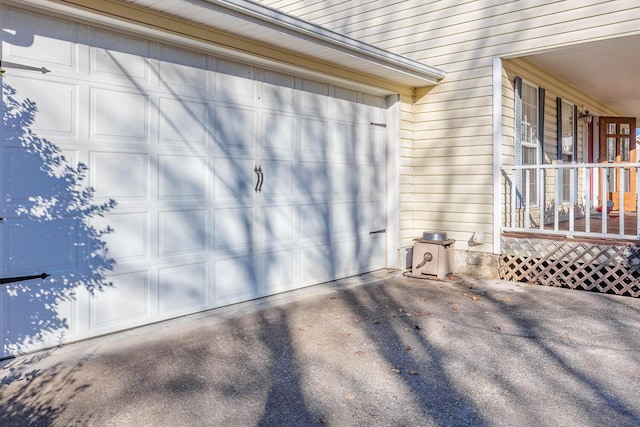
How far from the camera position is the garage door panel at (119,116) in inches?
140

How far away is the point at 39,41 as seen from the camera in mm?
3285

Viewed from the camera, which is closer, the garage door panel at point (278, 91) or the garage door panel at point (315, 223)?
the garage door panel at point (278, 91)

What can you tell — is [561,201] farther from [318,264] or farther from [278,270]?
[278,270]

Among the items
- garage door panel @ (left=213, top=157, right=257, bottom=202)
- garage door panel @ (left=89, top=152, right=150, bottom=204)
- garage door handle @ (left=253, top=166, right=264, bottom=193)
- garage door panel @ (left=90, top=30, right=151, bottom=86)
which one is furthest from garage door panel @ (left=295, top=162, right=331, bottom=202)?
garage door panel @ (left=90, top=30, right=151, bottom=86)

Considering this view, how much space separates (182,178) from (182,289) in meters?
0.96

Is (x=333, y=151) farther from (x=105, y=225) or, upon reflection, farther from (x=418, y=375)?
(x=418, y=375)

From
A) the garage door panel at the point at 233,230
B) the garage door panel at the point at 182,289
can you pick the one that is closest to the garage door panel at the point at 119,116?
the garage door panel at the point at 233,230

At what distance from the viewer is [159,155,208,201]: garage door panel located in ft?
13.1

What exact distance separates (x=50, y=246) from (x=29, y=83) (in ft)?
3.66

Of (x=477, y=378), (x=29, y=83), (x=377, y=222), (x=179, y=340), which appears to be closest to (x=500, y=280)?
(x=377, y=222)

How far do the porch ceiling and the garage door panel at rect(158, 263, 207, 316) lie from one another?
4.84 meters

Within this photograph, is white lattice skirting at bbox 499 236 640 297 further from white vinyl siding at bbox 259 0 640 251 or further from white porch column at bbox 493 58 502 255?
white vinyl siding at bbox 259 0 640 251

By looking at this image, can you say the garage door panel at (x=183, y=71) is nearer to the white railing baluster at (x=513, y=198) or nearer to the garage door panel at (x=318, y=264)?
the garage door panel at (x=318, y=264)

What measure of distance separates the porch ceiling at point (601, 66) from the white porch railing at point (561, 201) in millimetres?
1407
